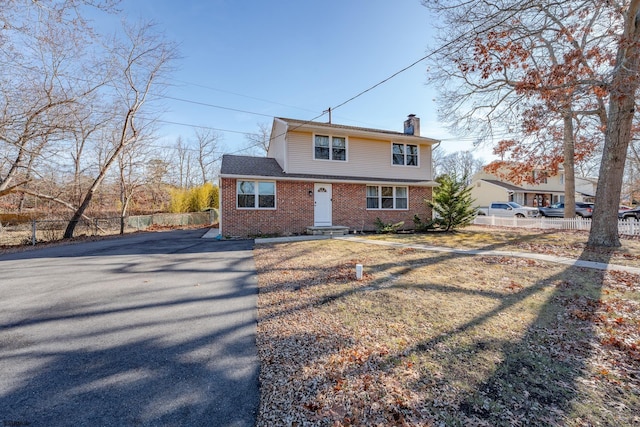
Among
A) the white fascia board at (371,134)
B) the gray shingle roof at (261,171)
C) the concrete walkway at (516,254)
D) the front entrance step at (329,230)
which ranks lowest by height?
the concrete walkway at (516,254)

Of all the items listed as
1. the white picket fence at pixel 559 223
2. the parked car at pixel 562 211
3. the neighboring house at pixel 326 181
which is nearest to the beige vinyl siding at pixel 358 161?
the neighboring house at pixel 326 181

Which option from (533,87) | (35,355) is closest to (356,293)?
(35,355)

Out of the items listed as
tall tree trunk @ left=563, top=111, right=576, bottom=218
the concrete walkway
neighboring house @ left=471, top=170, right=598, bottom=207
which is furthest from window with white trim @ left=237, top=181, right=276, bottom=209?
neighboring house @ left=471, top=170, right=598, bottom=207

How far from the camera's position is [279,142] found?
1538 cm

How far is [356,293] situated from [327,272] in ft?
5.04

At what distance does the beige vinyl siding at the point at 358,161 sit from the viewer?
45.5 ft

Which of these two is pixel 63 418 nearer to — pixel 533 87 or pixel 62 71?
pixel 533 87

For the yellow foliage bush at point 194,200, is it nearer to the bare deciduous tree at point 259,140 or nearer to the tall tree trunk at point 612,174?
the bare deciduous tree at point 259,140

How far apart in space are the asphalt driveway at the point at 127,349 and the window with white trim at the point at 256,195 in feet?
22.0

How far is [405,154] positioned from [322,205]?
241 inches

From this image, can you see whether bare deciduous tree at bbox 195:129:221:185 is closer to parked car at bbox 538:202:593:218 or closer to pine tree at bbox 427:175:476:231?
pine tree at bbox 427:175:476:231

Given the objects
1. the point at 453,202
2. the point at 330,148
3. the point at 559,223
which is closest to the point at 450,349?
the point at 453,202

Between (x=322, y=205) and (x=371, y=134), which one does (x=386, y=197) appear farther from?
(x=322, y=205)

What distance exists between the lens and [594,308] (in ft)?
13.7
